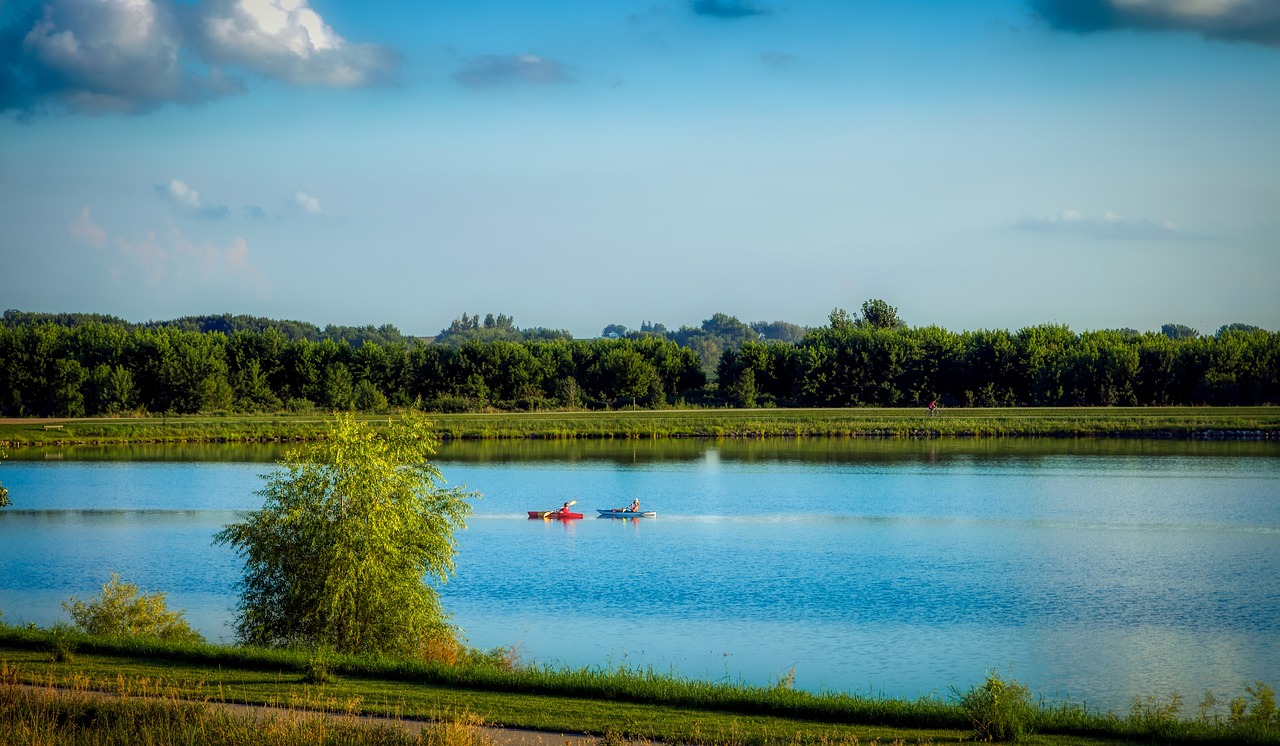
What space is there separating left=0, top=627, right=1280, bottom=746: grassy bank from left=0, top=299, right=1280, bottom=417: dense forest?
91615 millimetres

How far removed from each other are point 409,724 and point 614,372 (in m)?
99.7

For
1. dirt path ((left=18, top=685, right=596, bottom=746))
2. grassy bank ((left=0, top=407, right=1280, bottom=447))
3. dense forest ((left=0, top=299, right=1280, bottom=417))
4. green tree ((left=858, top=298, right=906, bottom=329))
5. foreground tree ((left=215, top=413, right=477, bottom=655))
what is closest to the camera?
dirt path ((left=18, top=685, right=596, bottom=746))

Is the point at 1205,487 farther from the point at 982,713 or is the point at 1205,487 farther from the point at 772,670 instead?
the point at 982,713

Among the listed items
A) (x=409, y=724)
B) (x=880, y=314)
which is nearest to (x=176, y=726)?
(x=409, y=724)

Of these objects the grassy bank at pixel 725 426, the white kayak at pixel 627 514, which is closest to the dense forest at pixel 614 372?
the grassy bank at pixel 725 426

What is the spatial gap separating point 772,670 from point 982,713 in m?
9.35

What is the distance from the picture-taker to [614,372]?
11406 centimetres

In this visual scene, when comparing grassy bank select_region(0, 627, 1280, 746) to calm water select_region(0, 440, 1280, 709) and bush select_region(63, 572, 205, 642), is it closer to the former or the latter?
bush select_region(63, 572, 205, 642)

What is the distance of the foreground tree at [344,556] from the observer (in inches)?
866

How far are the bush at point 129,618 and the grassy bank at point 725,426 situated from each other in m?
60.9

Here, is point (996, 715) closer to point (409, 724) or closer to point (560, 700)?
point (560, 700)

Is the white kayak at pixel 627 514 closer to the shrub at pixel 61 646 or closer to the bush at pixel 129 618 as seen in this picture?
the bush at pixel 129 618

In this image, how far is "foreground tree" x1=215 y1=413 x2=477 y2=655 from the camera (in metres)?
22.0

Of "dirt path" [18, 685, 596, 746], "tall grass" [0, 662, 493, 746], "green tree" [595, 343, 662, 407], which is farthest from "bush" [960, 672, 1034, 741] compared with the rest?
"green tree" [595, 343, 662, 407]
